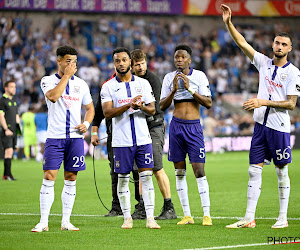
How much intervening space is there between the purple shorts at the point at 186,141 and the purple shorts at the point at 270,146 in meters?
0.80

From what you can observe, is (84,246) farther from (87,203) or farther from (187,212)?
(87,203)

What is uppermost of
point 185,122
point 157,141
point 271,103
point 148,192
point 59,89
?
point 59,89

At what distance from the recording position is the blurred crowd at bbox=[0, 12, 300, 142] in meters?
29.7

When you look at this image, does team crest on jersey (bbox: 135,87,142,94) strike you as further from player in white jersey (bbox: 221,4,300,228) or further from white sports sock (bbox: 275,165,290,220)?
white sports sock (bbox: 275,165,290,220)

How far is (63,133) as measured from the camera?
27.9 feet

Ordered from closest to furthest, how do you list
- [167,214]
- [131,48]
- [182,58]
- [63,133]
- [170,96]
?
[63,133]
[170,96]
[182,58]
[167,214]
[131,48]

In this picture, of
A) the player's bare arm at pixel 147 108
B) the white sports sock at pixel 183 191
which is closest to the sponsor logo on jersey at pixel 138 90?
the player's bare arm at pixel 147 108

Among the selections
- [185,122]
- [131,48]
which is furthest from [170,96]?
[131,48]

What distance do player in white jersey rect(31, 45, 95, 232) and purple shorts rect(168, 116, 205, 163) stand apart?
1.34 m

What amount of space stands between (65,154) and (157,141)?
1.86 m

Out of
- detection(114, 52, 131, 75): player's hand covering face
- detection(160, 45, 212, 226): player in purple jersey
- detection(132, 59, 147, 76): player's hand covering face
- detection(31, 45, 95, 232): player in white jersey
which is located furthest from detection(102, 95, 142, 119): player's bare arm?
detection(132, 59, 147, 76): player's hand covering face

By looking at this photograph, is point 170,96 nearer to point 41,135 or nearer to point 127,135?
point 127,135

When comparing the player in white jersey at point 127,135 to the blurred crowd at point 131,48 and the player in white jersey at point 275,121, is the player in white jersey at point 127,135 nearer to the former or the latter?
the player in white jersey at point 275,121

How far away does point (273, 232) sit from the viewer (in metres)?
8.08
